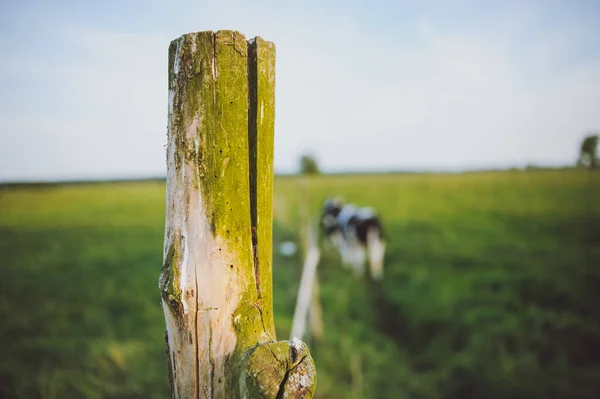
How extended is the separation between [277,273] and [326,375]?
4892mm

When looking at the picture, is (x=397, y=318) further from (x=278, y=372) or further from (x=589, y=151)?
(x=589, y=151)

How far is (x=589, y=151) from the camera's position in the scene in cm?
3609

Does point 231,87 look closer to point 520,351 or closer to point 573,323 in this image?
point 520,351

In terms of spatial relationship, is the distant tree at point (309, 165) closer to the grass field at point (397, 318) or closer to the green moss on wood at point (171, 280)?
the grass field at point (397, 318)

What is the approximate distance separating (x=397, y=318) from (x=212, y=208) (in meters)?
6.00

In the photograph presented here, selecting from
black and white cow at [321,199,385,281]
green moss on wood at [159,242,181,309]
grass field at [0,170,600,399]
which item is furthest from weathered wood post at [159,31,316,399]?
black and white cow at [321,199,385,281]

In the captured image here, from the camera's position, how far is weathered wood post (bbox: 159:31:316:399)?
3.55ft

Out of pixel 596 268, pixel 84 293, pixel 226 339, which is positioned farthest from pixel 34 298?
pixel 596 268

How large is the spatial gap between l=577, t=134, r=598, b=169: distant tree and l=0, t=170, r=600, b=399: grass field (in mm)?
27823

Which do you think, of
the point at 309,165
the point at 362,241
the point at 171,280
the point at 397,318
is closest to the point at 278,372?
the point at 171,280

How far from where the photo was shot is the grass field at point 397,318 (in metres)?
4.45

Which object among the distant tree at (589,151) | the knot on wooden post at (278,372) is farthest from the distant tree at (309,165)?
the knot on wooden post at (278,372)

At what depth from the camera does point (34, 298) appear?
8266 millimetres

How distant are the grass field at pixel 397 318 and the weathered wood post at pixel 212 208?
343 cm
